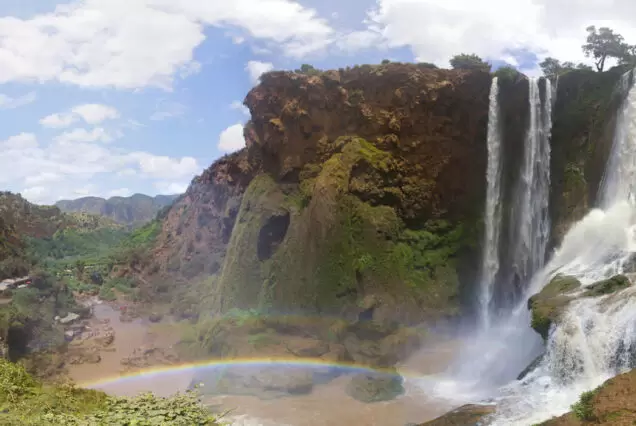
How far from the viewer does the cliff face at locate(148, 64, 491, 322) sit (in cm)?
3073

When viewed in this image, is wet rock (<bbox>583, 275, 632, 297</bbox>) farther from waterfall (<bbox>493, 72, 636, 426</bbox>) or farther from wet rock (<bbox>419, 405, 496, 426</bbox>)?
wet rock (<bbox>419, 405, 496, 426</bbox>)

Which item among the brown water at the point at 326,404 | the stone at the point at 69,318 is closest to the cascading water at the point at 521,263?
the brown water at the point at 326,404

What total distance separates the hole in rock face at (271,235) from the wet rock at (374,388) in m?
12.5

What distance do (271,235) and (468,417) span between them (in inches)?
831

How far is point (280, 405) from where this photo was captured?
893 inches

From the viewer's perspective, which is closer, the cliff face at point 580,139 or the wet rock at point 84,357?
the cliff face at point 580,139

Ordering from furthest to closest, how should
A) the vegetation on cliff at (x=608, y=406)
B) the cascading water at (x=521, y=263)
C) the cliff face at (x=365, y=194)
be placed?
the cliff face at (x=365, y=194) < the cascading water at (x=521, y=263) < the vegetation on cliff at (x=608, y=406)

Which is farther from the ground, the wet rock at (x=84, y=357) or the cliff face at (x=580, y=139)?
the cliff face at (x=580, y=139)

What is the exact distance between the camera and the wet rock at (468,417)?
49.0 ft

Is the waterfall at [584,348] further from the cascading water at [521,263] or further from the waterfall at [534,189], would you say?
the waterfall at [534,189]

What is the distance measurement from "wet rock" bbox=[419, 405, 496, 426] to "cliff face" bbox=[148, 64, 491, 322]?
13.3 m

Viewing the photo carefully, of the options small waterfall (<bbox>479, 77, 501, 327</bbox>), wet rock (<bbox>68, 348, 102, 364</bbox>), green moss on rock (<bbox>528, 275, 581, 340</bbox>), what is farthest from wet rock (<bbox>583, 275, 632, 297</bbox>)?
wet rock (<bbox>68, 348, 102, 364</bbox>)

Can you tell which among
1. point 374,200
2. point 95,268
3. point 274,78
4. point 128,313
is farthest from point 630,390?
point 95,268

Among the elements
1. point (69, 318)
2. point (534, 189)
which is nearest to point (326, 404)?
point (534, 189)
